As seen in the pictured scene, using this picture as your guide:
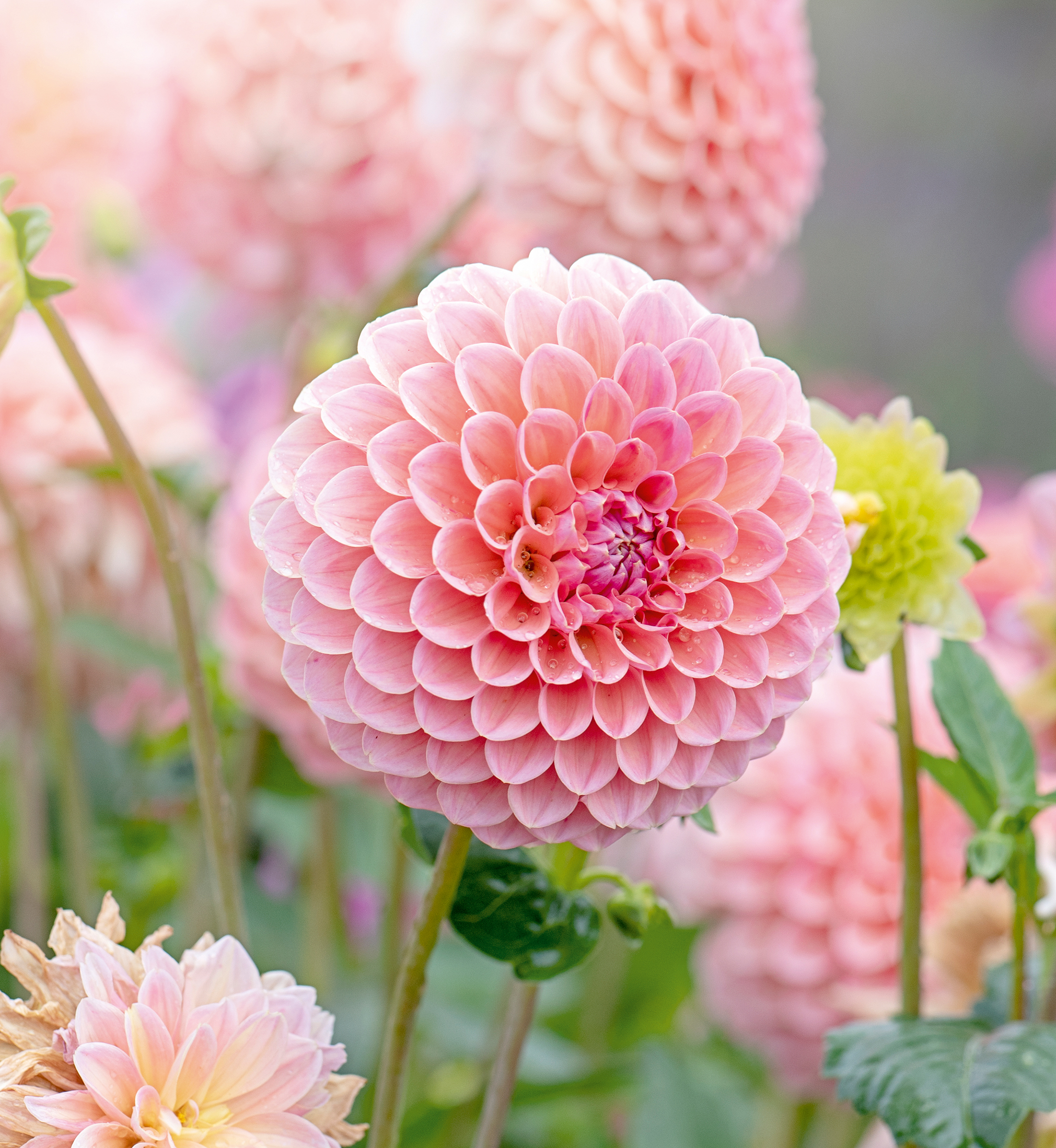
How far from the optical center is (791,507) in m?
0.28

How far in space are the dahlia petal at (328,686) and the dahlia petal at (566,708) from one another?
4 cm

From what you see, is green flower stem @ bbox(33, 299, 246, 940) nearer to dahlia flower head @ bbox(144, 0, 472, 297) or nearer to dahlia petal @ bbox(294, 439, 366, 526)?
dahlia petal @ bbox(294, 439, 366, 526)

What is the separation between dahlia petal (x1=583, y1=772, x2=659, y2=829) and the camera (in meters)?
0.27

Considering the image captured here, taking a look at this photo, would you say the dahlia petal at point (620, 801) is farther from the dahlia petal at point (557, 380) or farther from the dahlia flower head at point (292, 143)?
the dahlia flower head at point (292, 143)

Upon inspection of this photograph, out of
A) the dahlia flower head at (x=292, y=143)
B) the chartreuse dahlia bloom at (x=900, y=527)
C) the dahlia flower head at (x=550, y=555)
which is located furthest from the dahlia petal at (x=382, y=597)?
the dahlia flower head at (x=292, y=143)

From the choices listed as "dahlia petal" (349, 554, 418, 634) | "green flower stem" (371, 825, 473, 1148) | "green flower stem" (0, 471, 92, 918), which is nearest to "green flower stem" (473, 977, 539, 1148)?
"green flower stem" (371, 825, 473, 1148)

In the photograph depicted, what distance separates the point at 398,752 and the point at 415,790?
0.01 meters

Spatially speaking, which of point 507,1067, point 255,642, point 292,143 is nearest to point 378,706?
point 507,1067

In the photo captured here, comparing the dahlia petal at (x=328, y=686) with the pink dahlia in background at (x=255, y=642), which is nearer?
the dahlia petal at (x=328, y=686)

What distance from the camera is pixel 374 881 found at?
2.75ft

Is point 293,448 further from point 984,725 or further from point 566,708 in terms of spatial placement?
point 984,725

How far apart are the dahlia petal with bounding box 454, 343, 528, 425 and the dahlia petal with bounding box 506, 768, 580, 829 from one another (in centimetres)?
8

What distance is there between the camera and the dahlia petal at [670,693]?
0.27m

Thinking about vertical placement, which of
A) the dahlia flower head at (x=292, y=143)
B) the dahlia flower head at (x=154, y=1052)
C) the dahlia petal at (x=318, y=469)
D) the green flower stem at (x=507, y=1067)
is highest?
the dahlia flower head at (x=292, y=143)
